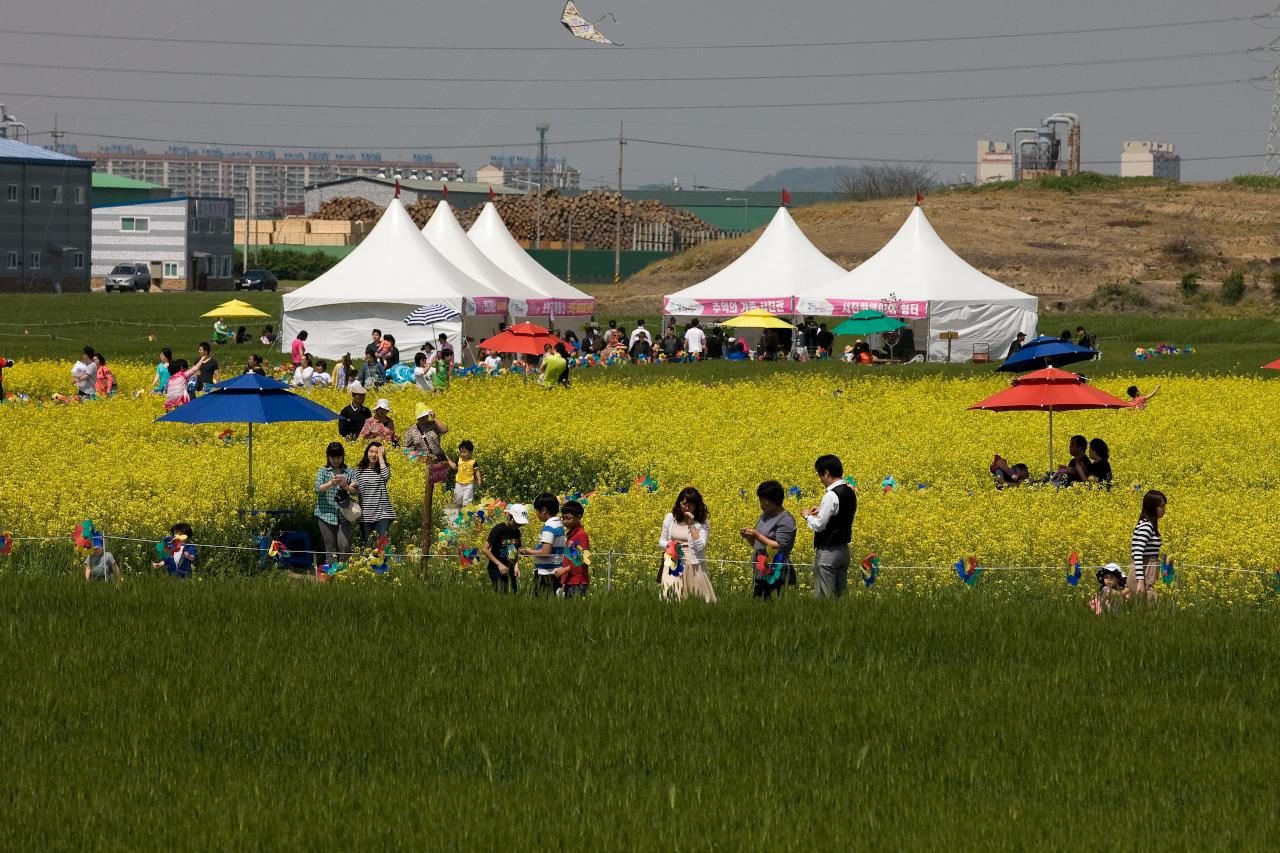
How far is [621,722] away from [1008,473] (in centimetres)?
1308

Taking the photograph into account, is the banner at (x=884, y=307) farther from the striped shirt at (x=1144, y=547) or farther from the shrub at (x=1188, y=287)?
the striped shirt at (x=1144, y=547)

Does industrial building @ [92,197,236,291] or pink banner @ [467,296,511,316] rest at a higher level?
industrial building @ [92,197,236,291]

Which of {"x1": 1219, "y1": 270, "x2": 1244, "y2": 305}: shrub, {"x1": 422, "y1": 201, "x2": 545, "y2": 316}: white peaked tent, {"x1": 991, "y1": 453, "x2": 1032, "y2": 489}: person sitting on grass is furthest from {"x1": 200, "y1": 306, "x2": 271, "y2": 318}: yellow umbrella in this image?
{"x1": 1219, "y1": 270, "x2": 1244, "y2": 305}: shrub

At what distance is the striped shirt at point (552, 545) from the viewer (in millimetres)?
16188

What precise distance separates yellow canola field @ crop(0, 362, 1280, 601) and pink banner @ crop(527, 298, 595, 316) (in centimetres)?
1173

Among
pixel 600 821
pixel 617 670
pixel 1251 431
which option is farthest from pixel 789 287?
pixel 600 821

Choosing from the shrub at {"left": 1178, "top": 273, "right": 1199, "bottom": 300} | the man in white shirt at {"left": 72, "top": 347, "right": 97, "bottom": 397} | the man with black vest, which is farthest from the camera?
the shrub at {"left": 1178, "top": 273, "right": 1199, "bottom": 300}

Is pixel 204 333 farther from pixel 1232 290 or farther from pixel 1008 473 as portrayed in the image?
pixel 1232 290

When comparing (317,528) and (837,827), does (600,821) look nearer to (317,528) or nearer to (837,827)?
(837,827)

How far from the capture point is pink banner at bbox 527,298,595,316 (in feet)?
164

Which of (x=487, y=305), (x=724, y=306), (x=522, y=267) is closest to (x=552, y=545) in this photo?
(x=487, y=305)

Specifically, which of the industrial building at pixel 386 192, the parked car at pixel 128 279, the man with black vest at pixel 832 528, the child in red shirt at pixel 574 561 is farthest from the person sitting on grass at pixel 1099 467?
the industrial building at pixel 386 192

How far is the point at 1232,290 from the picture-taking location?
71.1 metres

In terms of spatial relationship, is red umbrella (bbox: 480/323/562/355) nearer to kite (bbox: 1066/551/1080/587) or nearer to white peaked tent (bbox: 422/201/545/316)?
white peaked tent (bbox: 422/201/545/316)
